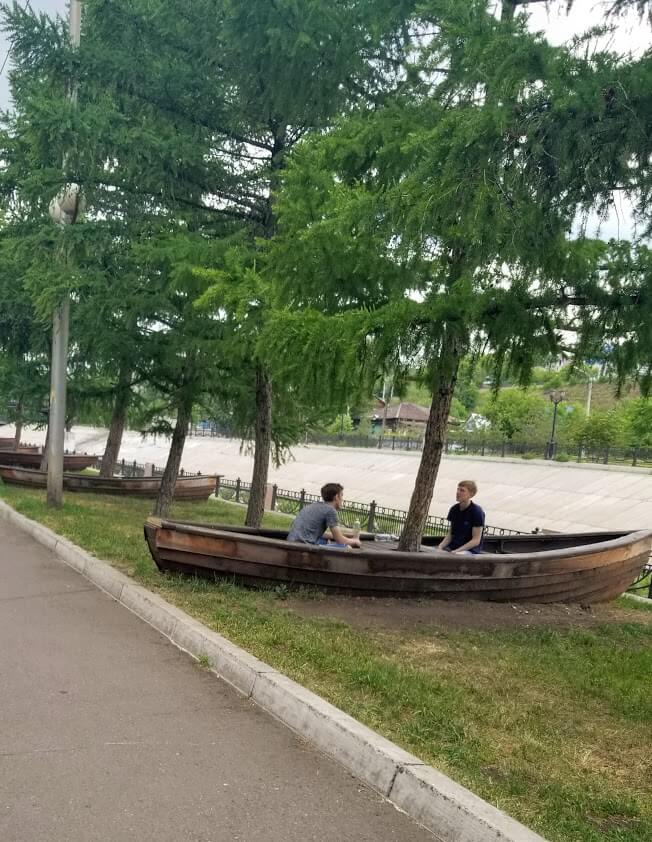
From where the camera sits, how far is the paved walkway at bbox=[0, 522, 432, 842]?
144 inches

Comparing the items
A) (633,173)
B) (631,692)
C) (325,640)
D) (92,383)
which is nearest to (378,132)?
(633,173)

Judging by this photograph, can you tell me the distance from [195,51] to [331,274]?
22.6 ft

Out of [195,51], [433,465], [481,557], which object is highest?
[195,51]

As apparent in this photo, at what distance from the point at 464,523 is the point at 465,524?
0.02 meters

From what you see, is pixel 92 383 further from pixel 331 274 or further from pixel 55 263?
pixel 331 274

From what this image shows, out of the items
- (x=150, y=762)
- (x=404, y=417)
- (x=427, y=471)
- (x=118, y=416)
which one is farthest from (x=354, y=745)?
(x=404, y=417)

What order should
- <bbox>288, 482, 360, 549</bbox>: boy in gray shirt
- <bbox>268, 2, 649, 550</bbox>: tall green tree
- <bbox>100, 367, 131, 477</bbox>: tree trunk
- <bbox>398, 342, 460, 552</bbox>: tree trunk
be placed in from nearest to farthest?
1. <bbox>268, 2, 649, 550</bbox>: tall green tree
2. <bbox>288, 482, 360, 549</bbox>: boy in gray shirt
3. <bbox>398, 342, 460, 552</bbox>: tree trunk
4. <bbox>100, 367, 131, 477</bbox>: tree trunk

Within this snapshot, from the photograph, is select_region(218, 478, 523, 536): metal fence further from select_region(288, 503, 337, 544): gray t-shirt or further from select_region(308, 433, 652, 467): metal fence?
select_region(288, 503, 337, 544): gray t-shirt

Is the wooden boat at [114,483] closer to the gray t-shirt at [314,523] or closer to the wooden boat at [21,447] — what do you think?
the gray t-shirt at [314,523]

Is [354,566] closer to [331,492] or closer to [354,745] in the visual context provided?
[331,492]

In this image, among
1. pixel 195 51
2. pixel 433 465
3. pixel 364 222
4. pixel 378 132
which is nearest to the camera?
pixel 364 222

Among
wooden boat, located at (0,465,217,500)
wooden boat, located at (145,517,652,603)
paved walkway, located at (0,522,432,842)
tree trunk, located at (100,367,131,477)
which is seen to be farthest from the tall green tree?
wooden boat, located at (0,465,217,500)

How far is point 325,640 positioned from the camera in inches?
267

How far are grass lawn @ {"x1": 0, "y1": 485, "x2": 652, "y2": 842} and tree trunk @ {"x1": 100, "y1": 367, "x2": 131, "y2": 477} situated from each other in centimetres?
983
